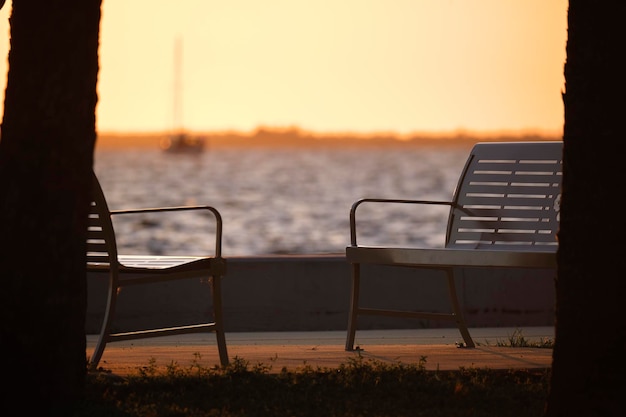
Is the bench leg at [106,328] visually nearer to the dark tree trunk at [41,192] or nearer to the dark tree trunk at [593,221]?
the dark tree trunk at [41,192]

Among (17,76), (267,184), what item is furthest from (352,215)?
(267,184)

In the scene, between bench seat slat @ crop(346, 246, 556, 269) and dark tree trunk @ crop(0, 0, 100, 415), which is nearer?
dark tree trunk @ crop(0, 0, 100, 415)

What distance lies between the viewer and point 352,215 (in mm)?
6859

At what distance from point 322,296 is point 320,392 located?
134 inches

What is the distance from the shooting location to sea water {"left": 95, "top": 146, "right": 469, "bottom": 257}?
138 ft

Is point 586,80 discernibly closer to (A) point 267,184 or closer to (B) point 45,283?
(B) point 45,283

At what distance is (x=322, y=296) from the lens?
881 centimetres

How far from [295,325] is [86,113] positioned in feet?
13.1

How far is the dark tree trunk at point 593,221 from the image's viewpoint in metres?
4.67

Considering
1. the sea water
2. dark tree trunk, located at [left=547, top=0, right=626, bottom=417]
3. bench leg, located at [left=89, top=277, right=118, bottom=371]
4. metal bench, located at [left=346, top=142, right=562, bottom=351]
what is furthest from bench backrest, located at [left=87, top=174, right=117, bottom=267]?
the sea water

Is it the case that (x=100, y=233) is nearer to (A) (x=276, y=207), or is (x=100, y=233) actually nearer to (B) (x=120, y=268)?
(B) (x=120, y=268)

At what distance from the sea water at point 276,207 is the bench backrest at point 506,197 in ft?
44.2

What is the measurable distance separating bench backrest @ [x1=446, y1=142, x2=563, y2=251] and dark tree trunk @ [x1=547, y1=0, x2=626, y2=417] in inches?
93.7

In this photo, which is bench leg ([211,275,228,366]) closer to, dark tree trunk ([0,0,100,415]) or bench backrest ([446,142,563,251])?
dark tree trunk ([0,0,100,415])
